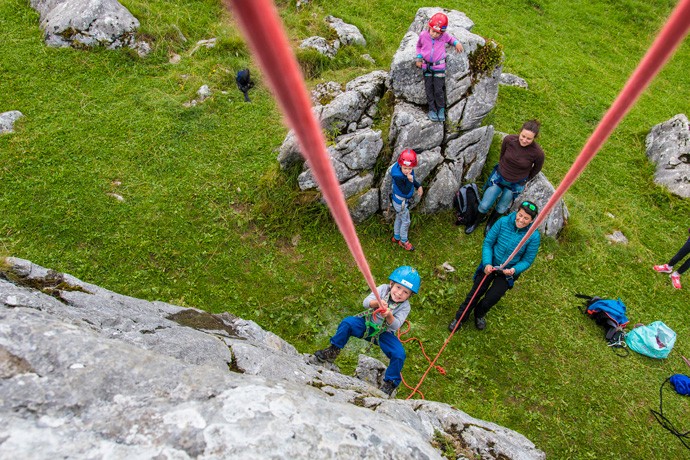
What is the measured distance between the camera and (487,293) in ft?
20.2

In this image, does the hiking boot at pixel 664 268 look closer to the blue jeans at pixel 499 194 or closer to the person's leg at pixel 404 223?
the blue jeans at pixel 499 194

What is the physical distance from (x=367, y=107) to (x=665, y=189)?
27.1 feet

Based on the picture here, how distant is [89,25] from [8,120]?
3.55m

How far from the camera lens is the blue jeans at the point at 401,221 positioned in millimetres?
7391

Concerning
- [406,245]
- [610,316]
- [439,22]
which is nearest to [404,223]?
[406,245]

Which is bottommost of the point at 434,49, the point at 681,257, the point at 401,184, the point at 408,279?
the point at 401,184

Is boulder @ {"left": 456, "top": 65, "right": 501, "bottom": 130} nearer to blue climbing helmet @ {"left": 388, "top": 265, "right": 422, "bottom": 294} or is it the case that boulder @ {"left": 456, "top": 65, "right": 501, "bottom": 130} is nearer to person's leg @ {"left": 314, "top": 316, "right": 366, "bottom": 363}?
blue climbing helmet @ {"left": 388, "top": 265, "right": 422, "bottom": 294}

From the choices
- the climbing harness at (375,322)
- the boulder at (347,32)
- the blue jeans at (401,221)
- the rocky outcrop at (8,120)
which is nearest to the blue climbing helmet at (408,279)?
the climbing harness at (375,322)

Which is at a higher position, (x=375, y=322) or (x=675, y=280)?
(x=675, y=280)

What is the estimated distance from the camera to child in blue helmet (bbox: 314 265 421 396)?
→ 173 inches

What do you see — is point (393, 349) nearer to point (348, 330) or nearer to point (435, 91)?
point (348, 330)

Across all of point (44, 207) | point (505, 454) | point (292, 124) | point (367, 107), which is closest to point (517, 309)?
point (505, 454)

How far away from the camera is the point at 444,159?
8.12 metres

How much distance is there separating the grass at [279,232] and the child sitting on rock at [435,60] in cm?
104
